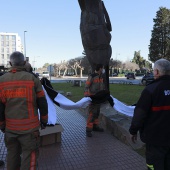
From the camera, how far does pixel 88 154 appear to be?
552 cm

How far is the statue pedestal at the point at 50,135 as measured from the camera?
5.91 m

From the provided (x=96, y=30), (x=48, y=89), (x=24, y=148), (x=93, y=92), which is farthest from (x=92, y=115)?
(x=96, y=30)

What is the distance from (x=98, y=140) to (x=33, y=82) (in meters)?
3.69

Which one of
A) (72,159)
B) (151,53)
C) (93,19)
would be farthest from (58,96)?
(151,53)

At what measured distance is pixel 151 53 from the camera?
161ft

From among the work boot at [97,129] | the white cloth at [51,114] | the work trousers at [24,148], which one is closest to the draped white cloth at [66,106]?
the white cloth at [51,114]

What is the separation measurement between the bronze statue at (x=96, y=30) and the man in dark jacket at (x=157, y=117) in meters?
7.83

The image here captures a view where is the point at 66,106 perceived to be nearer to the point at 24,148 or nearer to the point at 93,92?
the point at 93,92

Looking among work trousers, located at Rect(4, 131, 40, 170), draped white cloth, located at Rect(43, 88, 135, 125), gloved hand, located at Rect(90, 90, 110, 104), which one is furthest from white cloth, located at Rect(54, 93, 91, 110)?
work trousers, located at Rect(4, 131, 40, 170)

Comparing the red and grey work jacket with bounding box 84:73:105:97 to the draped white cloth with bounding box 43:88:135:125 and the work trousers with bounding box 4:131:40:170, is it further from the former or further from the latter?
the work trousers with bounding box 4:131:40:170

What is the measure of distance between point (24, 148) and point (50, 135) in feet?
9.24

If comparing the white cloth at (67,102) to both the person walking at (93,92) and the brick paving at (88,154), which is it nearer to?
the person walking at (93,92)

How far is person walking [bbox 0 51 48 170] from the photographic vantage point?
3348 mm

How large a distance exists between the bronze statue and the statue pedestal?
5112 millimetres
